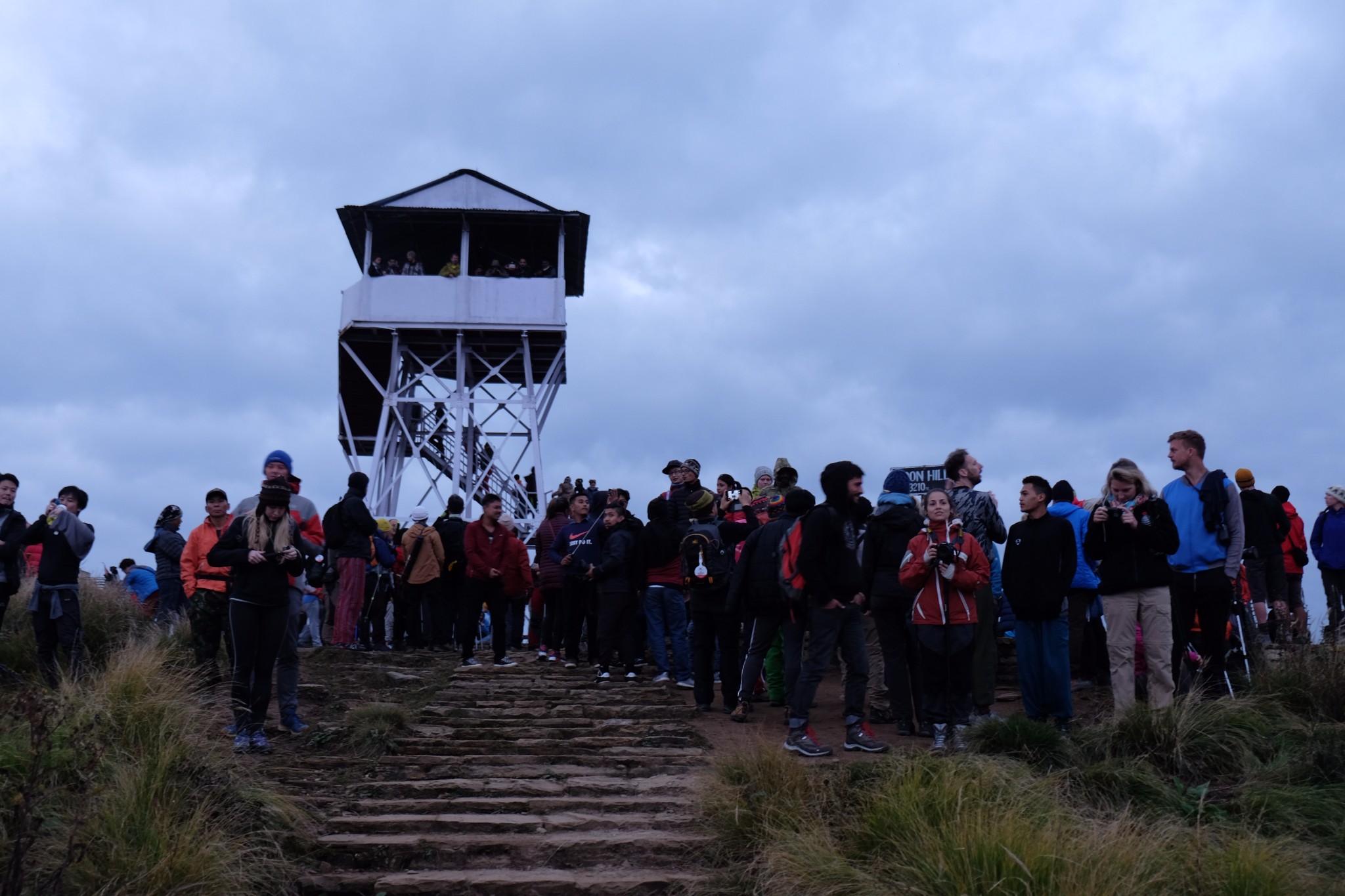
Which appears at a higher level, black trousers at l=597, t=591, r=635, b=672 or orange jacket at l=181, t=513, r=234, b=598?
orange jacket at l=181, t=513, r=234, b=598

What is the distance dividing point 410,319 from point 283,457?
667 inches

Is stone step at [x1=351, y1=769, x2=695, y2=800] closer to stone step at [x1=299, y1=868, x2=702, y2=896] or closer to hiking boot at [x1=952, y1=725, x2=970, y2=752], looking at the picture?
stone step at [x1=299, y1=868, x2=702, y2=896]

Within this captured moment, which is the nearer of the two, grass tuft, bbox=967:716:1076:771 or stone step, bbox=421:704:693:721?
grass tuft, bbox=967:716:1076:771

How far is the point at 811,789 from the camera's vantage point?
6254 mm

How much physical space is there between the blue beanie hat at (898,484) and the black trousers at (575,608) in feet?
13.8

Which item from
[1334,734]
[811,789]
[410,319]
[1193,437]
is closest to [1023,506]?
[1193,437]

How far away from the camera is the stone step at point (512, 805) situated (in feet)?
21.7

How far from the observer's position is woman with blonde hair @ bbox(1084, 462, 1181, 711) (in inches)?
304

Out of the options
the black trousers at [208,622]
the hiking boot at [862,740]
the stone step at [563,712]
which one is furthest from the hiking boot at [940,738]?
the black trousers at [208,622]

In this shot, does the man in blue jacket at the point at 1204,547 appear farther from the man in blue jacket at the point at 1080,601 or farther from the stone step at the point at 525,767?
the stone step at the point at 525,767

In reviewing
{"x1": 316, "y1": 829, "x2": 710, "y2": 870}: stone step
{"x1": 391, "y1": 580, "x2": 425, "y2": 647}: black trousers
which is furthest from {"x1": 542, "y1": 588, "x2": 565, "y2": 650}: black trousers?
{"x1": 316, "y1": 829, "x2": 710, "y2": 870}: stone step

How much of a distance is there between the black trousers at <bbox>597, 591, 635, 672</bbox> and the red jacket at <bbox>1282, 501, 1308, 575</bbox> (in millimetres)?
7639

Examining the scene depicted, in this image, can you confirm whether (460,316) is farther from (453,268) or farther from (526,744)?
(526,744)

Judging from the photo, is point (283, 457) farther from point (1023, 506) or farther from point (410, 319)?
point (410, 319)
